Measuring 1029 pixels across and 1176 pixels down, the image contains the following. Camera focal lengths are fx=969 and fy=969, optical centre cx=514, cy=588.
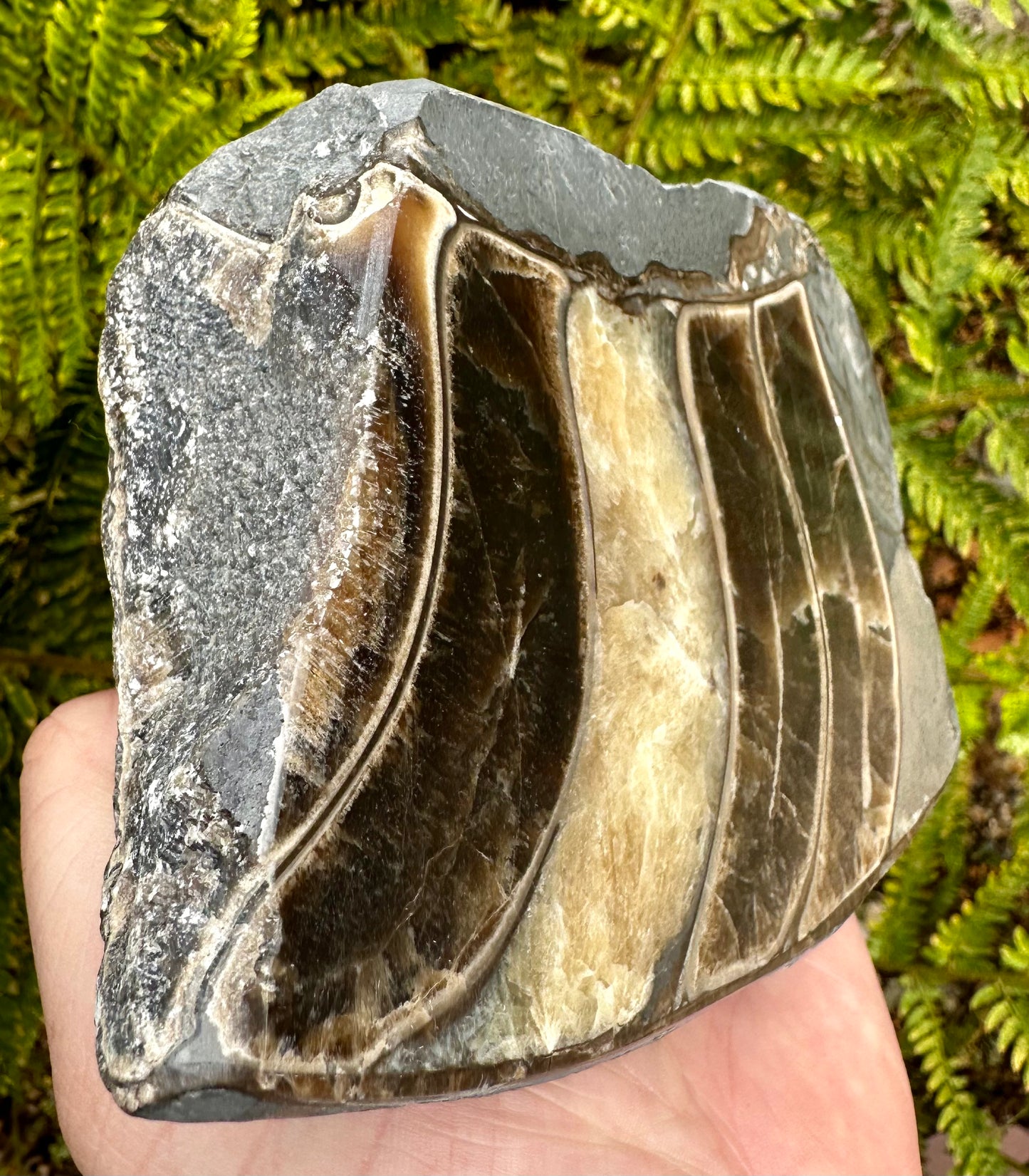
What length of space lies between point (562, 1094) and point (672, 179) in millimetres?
2267

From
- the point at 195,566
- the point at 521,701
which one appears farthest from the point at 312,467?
the point at 521,701

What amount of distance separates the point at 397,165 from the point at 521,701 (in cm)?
73

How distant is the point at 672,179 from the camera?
2639 millimetres

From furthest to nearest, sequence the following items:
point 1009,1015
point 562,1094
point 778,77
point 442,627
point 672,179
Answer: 1. point 672,179
2. point 1009,1015
3. point 778,77
4. point 562,1094
5. point 442,627

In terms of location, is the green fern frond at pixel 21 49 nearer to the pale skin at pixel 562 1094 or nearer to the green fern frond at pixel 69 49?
the green fern frond at pixel 69 49

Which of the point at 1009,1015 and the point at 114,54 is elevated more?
the point at 114,54

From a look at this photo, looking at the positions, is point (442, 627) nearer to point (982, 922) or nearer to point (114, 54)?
point (114, 54)

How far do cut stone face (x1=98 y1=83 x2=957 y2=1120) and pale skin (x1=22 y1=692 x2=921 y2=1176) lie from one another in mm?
583

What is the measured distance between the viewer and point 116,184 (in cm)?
223

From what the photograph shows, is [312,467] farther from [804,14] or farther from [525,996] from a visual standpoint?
[804,14]

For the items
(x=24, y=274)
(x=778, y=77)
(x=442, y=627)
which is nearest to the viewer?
(x=442, y=627)

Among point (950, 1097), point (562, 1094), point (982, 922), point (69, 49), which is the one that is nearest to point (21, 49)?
point (69, 49)

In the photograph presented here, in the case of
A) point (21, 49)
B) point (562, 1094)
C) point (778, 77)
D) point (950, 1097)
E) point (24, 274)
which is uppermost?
point (778, 77)

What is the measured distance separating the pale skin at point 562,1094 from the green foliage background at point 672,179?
1.30 ft
